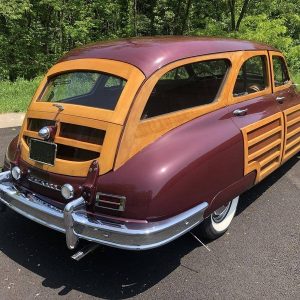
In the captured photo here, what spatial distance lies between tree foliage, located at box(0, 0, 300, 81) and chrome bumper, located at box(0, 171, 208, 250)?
37.4 feet

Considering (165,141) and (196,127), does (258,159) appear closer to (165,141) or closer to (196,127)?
(196,127)

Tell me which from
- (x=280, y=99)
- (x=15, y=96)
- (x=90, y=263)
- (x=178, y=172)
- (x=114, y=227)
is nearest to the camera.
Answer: (x=114, y=227)

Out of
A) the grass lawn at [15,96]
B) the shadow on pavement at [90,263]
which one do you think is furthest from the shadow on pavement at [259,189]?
the grass lawn at [15,96]

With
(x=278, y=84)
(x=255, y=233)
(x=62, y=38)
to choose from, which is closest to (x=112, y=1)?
(x=62, y=38)

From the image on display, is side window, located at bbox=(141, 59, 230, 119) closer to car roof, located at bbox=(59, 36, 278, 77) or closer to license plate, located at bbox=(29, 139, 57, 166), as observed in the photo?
car roof, located at bbox=(59, 36, 278, 77)

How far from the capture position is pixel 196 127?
139 inches

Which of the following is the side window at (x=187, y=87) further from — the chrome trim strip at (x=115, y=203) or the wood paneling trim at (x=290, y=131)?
the wood paneling trim at (x=290, y=131)

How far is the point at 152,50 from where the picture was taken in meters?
3.55

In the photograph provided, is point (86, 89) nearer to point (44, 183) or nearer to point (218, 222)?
point (44, 183)

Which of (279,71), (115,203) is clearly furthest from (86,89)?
(279,71)

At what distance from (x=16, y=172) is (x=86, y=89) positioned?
0.91 meters

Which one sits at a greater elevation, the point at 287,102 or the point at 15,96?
the point at 287,102

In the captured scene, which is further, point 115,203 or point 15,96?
point 15,96

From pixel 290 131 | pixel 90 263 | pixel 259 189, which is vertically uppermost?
pixel 290 131
